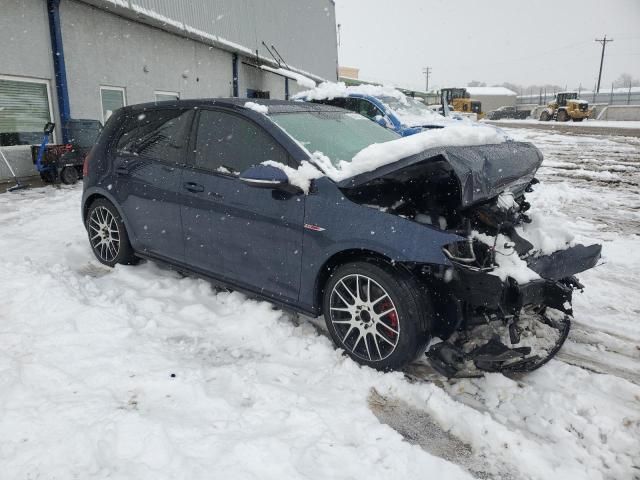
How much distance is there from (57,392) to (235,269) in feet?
4.68

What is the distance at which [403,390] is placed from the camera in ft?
9.28

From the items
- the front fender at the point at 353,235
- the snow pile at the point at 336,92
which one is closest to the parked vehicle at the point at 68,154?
the snow pile at the point at 336,92

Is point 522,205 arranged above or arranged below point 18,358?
above

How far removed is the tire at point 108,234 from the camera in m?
4.56

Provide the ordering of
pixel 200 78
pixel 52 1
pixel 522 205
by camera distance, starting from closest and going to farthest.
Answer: pixel 522 205
pixel 52 1
pixel 200 78

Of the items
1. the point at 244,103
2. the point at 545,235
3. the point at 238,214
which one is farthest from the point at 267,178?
the point at 545,235

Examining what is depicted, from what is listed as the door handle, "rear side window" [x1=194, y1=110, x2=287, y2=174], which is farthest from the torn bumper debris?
the door handle

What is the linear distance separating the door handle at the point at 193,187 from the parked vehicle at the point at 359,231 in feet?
0.04

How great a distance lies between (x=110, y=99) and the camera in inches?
464

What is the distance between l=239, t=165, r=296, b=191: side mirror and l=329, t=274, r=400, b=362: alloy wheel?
2.46ft

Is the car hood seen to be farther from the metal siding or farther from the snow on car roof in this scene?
the snow on car roof

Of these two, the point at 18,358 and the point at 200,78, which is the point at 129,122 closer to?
the point at 18,358

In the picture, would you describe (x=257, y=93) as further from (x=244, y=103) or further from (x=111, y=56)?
(x=244, y=103)

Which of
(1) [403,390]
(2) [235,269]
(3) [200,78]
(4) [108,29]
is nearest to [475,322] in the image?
(1) [403,390]
